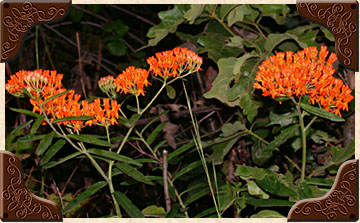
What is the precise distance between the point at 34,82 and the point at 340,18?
3.15ft

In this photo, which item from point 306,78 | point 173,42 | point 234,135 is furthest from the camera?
point 173,42

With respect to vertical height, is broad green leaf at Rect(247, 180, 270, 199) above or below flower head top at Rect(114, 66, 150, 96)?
below

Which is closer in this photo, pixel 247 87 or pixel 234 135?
pixel 247 87

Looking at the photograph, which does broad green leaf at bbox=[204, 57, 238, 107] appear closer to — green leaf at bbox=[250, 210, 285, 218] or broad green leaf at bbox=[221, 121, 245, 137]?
broad green leaf at bbox=[221, 121, 245, 137]

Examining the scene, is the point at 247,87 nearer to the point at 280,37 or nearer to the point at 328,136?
the point at 280,37

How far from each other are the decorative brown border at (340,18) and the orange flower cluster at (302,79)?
0.15 meters

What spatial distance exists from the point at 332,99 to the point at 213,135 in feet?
2.69

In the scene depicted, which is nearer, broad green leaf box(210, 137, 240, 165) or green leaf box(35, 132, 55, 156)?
green leaf box(35, 132, 55, 156)

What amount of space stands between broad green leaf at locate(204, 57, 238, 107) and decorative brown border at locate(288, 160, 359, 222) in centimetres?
51

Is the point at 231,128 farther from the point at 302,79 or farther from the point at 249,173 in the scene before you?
the point at 302,79

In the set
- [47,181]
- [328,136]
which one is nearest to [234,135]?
[328,136]

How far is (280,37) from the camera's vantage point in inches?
63.1

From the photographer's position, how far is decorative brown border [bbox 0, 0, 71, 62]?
55.1 inches

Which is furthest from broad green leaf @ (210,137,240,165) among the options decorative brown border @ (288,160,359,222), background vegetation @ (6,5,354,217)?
decorative brown border @ (288,160,359,222)
